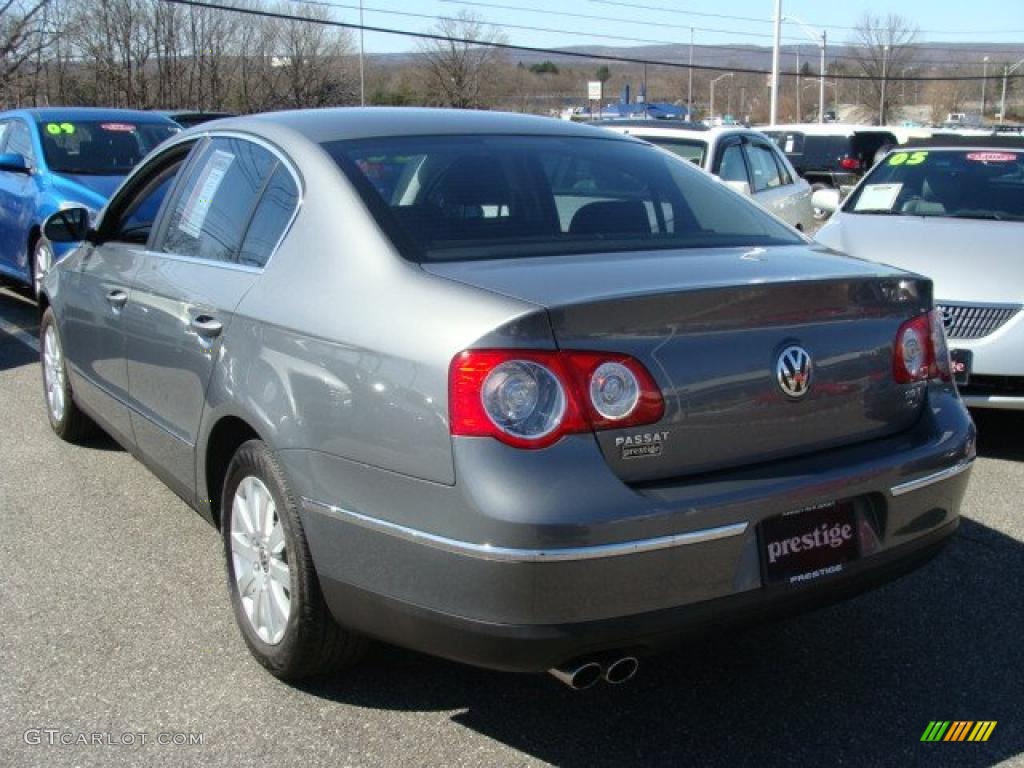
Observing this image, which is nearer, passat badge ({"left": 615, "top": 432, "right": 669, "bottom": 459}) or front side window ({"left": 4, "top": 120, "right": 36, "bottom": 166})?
passat badge ({"left": 615, "top": 432, "right": 669, "bottom": 459})

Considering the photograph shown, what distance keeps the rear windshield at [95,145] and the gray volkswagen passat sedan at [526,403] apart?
6.29 m

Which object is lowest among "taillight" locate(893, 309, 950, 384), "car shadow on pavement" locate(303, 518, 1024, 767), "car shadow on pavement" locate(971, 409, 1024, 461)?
"car shadow on pavement" locate(303, 518, 1024, 767)

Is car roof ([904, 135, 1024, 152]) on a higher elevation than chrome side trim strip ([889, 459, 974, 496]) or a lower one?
higher

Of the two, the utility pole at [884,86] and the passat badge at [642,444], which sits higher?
the utility pole at [884,86]

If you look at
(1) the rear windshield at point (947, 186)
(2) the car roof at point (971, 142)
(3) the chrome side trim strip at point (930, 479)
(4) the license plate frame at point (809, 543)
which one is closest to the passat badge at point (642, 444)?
(4) the license plate frame at point (809, 543)

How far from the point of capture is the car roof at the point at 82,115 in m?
9.96

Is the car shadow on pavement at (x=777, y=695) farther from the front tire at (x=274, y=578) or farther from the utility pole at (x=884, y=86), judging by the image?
the utility pole at (x=884, y=86)

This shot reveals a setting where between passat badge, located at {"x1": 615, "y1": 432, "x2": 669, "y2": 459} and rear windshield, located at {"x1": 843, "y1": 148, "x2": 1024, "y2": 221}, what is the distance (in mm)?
5284

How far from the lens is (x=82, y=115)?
33.2ft

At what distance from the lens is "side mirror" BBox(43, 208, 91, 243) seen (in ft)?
17.2

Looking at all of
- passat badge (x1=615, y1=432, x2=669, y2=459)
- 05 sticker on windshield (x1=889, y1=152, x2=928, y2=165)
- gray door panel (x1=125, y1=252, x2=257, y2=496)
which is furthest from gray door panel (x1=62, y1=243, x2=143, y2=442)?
05 sticker on windshield (x1=889, y1=152, x2=928, y2=165)

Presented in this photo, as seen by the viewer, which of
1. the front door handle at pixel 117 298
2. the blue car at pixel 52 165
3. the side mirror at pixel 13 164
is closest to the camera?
the front door handle at pixel 117 298

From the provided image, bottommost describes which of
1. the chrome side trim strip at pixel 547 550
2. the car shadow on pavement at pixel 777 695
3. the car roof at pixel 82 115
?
the car shadow on pavement at pixel 777 695

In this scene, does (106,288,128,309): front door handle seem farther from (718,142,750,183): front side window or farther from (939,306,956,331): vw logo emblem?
(718,142,750,183): front side window
